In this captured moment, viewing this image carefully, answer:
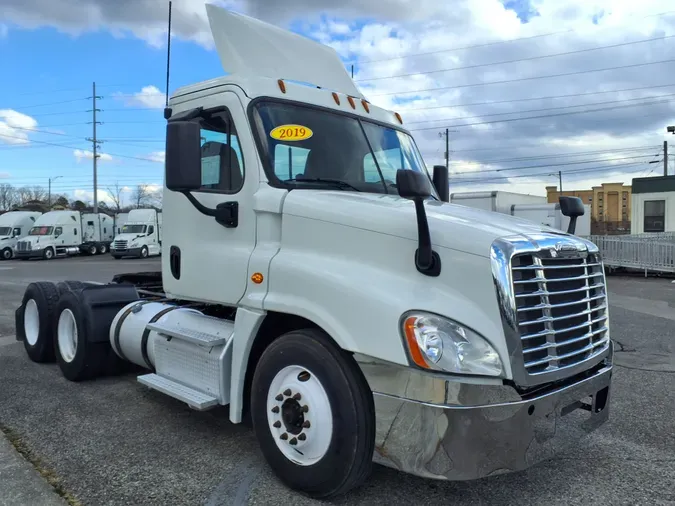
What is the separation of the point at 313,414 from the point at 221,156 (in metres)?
1.98

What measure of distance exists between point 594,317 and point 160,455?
313 cm

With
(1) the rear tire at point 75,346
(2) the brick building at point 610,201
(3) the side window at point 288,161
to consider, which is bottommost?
(1) the rear tire at point 75,346

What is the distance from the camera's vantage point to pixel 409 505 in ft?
10.9

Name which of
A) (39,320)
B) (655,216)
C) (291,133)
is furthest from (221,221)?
(655,216)

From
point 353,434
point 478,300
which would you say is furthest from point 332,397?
point 478,300

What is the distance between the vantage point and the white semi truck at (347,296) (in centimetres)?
287

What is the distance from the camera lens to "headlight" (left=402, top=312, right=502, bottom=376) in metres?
2.82

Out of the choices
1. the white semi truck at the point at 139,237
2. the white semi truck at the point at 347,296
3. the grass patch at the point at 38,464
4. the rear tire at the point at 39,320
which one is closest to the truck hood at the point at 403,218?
the white semi truck at the point at 347,296

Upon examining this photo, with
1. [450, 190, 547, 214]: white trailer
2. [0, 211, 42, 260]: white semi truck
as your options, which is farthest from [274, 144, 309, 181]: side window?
[0, 211, 42, 260]: white semi truck

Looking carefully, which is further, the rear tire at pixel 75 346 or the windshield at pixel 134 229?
the windshield at pixel 134 229

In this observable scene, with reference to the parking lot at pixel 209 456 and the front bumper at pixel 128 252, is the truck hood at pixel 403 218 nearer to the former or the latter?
the parking lot at pixel 209 456

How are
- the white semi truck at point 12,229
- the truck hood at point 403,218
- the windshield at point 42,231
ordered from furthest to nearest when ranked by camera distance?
the white semi truck at point 12,229 < the windshield at point 42,231 < the truck hood at point 403,218

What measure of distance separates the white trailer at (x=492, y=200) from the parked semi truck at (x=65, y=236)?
2615 centimetres

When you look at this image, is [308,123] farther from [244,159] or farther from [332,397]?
[332,397]
